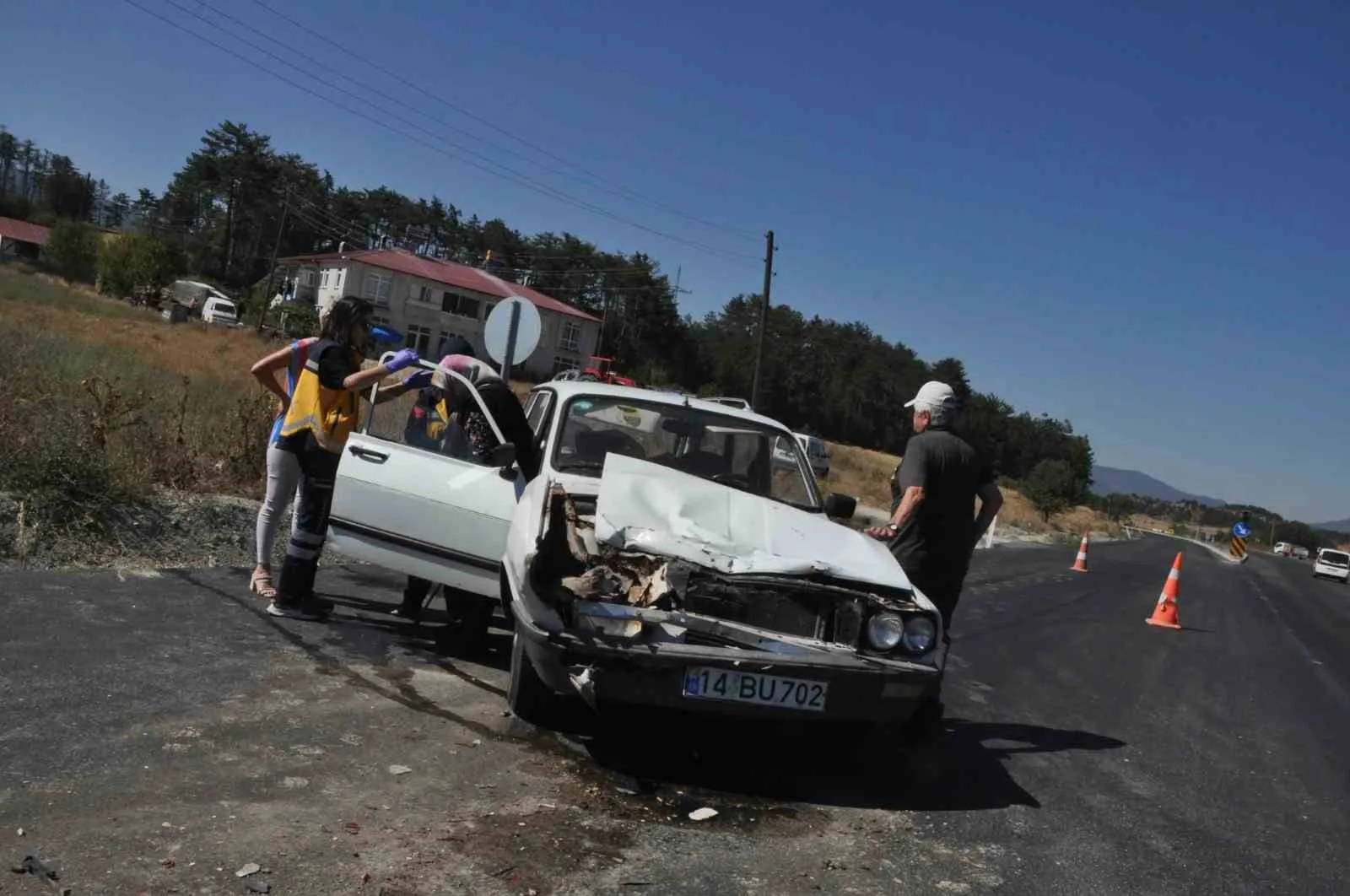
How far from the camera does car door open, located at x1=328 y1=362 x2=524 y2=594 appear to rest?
220 inches

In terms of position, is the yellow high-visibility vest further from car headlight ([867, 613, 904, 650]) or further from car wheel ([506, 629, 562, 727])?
car headlight ([867, 613, 904, 650])

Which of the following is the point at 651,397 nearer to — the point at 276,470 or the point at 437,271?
the point at 276,470

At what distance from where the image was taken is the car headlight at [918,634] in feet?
14.5

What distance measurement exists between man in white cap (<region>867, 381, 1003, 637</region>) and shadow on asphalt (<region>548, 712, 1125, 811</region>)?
2.79 feet

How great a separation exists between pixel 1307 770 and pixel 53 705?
676cm

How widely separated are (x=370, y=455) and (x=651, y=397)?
1734 millimetres

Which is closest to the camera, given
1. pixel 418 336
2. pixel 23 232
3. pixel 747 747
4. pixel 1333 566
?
pixel 747 747

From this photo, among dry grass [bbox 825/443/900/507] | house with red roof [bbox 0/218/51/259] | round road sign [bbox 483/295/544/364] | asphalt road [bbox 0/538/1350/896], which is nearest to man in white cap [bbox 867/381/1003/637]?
asphalt road [bbox 0/538/1350/896]

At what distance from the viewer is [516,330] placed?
10031 millimetres

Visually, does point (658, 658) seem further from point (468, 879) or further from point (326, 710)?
point (326, 710)

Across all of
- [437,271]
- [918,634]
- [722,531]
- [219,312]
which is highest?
[437,271]

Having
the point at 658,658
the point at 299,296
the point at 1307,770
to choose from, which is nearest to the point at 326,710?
the point at 658,658

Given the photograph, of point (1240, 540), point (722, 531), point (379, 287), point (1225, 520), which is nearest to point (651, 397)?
point (722, 531)

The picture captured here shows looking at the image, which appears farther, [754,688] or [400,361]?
[400,361]
